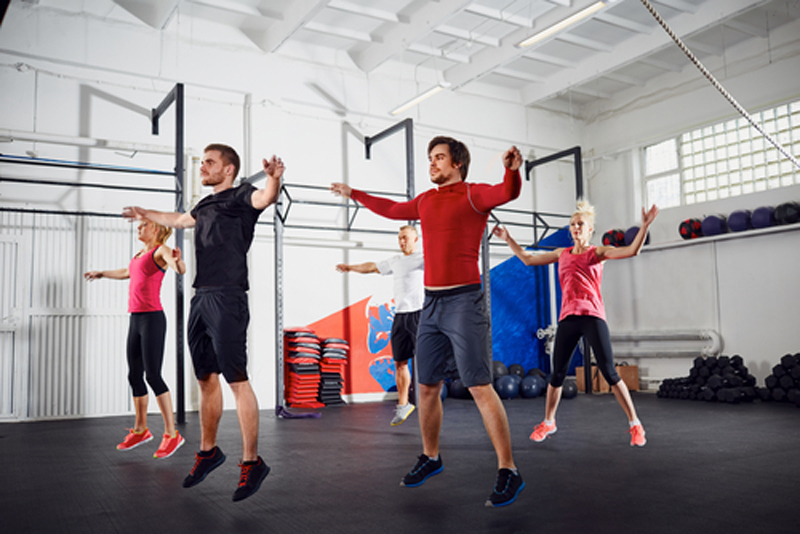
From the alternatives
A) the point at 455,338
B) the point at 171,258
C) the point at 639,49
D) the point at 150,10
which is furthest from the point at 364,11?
the point at 455,338

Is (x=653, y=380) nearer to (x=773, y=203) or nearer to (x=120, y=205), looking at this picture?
(x=773, y=203)

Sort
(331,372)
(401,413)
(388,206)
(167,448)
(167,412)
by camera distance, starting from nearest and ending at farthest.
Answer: (388,206), (167,448), (167,412), (401,413), (331,372)

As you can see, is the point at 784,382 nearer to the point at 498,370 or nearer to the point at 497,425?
the point at 498,370

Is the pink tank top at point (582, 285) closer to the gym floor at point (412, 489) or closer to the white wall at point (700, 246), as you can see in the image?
the gym floor at point (412, 489)

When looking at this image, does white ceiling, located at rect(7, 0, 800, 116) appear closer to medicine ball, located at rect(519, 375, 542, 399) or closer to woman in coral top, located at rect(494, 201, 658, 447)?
woman in coral top, located at rect(494, 201, 658, 447)

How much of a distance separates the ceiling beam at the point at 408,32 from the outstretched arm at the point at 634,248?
3.72 meters

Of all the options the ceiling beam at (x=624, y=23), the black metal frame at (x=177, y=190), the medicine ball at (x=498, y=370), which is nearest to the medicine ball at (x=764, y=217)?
the ceiling beam at (x=624, y=23)

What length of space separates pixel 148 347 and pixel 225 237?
150 cm

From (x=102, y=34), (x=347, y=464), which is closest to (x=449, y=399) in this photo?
(x=347, y=464)

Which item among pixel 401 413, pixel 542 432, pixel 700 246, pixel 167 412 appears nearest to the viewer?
pixel 167 412

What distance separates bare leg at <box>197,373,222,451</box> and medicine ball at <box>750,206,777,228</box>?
694cm

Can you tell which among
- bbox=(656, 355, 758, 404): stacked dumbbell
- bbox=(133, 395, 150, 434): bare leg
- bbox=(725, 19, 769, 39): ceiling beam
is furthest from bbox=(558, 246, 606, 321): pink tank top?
bbox=(725, 19, 769, 39): ceiling beam

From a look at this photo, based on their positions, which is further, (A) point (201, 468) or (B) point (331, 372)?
(B) point (331, 372)

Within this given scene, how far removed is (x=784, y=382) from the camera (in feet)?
21.3
